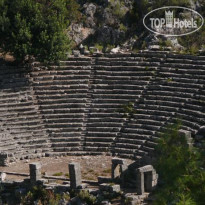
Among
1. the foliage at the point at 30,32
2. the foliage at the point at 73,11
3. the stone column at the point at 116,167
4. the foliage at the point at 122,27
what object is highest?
the foliage at the point at 73,11

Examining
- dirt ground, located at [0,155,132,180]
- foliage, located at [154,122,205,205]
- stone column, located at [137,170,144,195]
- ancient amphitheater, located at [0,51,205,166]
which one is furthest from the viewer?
ancient amphitheater, located at [0,51,205,166]

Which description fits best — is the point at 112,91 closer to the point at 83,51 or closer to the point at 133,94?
the point at 133,94

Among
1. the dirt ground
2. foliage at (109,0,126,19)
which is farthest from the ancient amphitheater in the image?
foliage at (109,0,126,19)

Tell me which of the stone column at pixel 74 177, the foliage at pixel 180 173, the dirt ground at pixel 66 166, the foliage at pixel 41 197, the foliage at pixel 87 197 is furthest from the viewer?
the dirt ground at pixel 66 166

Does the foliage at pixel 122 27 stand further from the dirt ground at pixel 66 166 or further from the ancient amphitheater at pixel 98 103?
the dirt ground at pixel 66 166

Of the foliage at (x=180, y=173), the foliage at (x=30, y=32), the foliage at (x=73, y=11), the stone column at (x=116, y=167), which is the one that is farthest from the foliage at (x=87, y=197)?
the foliage at (x=73, y=11)

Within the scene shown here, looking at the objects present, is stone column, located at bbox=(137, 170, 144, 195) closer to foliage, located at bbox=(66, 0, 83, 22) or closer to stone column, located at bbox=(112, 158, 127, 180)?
stone column, located at bbox=(112, 158, 127, 180)

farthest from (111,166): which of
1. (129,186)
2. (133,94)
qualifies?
(133,94)

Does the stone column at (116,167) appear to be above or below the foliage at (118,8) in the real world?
below

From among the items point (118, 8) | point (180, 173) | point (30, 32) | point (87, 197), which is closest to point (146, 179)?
point (87, 197)
